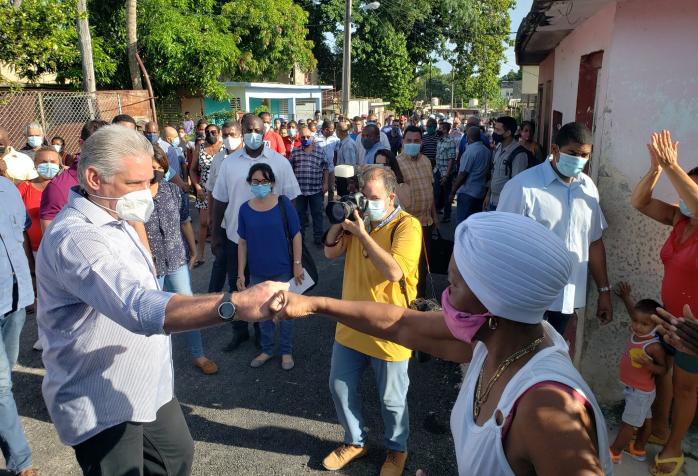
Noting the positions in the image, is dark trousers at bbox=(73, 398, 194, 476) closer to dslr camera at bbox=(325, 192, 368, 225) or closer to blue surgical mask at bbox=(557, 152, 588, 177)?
dslr camera at bbox=(325, 192, 368, 225)

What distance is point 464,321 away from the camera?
4.86 feet

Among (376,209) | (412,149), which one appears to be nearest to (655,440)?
(376,209)

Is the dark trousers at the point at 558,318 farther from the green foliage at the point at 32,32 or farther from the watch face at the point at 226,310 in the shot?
the green foliage at the point at 32,32

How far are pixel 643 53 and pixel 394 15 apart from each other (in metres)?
27.9

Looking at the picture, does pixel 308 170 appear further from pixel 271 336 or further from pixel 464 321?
pixel 464 321

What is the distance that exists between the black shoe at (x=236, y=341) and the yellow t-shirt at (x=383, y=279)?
204 centimetres

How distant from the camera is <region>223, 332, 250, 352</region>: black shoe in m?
4.68

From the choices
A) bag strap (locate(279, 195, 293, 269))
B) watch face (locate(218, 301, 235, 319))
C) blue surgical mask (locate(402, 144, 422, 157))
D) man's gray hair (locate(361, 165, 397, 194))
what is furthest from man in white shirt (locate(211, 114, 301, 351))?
watch face (locate(218, 301, 235, 319))

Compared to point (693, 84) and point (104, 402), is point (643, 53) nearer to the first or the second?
point (693, 84)

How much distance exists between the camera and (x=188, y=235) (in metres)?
4.50

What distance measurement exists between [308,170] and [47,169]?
3.62 meters

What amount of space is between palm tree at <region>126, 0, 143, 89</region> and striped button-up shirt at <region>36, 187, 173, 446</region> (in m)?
16.0

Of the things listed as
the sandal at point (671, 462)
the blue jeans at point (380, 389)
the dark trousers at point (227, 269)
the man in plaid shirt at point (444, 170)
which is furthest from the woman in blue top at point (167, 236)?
the man in plaid shirt at point (444, 170)

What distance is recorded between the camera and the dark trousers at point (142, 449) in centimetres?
198
